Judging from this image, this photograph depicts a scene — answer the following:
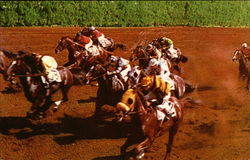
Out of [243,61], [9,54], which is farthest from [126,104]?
[243,61]

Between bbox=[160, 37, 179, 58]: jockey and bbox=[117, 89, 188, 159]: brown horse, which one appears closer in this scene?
bbox=[117, 89, 188, 159]: brown horse

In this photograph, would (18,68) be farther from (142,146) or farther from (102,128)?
(142,146)

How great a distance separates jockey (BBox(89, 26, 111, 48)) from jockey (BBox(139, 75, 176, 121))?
7003 millimetres

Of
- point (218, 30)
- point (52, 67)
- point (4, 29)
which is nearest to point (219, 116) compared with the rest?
point (52, 67)

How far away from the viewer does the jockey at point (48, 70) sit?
11.6 metres

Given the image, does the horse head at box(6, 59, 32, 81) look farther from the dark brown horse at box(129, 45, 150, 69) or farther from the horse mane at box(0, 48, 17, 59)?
the dark brown horse at box(129, 45, 150, 69)

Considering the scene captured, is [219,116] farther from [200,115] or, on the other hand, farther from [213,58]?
[213,58]

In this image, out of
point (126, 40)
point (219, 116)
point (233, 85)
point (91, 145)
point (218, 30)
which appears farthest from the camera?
point (218, 30)

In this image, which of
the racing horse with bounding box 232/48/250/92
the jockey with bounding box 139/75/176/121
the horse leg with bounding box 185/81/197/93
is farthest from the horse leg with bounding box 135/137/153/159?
the racing horse with bounding box 232/48/250/92

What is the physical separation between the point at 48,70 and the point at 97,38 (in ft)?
17.1

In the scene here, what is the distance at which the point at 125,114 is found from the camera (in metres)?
8.70

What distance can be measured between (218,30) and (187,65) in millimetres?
10769

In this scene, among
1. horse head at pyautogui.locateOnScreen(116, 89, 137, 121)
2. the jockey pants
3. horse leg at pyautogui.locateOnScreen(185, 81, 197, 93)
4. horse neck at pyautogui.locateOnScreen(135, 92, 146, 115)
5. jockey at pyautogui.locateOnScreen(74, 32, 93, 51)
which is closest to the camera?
horse head at pyautogui.locateOnScreen(116, 89, 137, 121)

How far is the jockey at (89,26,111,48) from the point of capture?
54.0 feet
